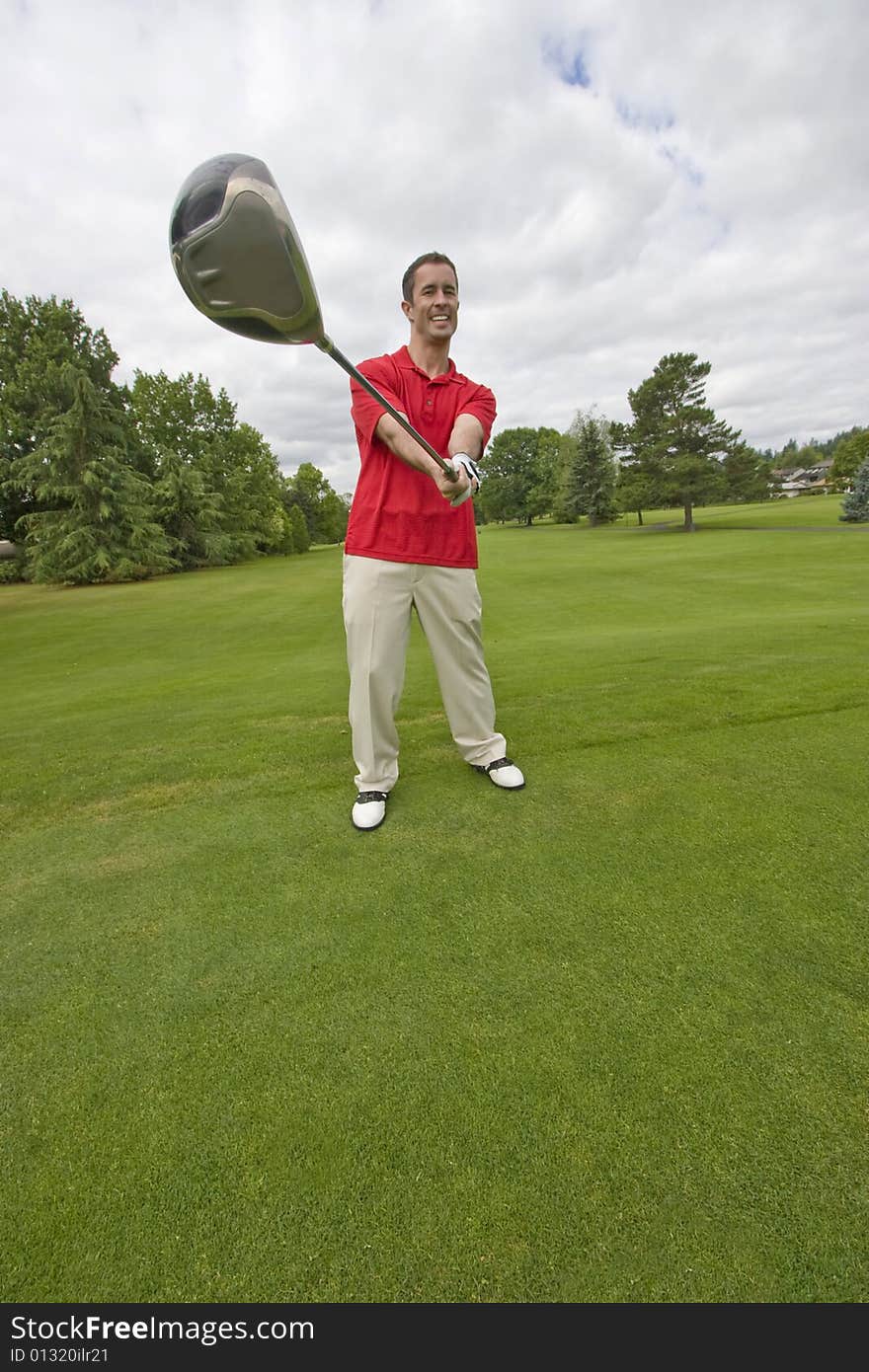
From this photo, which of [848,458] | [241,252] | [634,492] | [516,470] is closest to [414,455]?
[241,252]

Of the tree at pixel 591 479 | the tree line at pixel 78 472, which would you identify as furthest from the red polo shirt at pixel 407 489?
the tree at pixel 591 479

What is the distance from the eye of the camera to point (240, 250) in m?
1.52

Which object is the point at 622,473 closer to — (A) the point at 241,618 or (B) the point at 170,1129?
(A) the point at 241,618

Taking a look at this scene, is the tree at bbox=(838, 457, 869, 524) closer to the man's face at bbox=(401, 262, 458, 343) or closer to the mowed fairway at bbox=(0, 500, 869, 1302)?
the mowed fairway at bbox=(0, 500, 869, 1302)

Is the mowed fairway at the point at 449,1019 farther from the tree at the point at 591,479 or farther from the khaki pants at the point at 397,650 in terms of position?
the tree at the point at 591,479

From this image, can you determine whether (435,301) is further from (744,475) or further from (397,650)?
(744,475)

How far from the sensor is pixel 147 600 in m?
19.8

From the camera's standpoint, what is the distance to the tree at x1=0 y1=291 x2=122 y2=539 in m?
27.4

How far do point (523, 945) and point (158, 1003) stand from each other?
41.5 inches

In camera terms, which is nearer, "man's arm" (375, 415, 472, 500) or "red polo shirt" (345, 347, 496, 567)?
"man's arm" (375, 415, 472, 500)

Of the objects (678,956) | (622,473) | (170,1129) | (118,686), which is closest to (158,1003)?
(170,1129)

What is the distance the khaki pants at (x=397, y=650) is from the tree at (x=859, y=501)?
35.2m

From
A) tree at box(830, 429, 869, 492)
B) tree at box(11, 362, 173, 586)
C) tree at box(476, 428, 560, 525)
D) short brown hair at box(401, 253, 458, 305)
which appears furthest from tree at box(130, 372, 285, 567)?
tree at box(830, 429, 869, 492)

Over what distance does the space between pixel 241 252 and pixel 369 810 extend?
2.04 metres
